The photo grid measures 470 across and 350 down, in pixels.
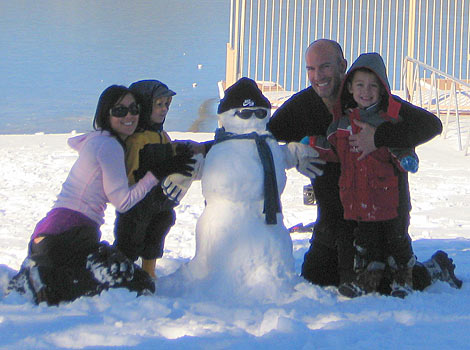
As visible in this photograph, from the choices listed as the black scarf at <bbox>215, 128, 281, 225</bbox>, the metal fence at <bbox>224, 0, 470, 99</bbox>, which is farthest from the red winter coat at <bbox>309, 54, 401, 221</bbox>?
the metal fence at <bbox>224, 0, 470, 99</bbox>

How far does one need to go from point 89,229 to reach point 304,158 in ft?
2.87

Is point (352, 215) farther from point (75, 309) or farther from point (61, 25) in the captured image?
point (61, 25)

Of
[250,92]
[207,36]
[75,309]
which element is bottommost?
[75,309]

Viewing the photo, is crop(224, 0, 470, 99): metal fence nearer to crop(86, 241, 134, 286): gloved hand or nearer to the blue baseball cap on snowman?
the blue baseball cap on snowman

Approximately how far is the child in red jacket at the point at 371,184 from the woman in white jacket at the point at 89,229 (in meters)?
0.62

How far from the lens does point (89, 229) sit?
294 centimetres

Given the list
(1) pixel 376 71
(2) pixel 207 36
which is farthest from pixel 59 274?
(2) pixel 207 36

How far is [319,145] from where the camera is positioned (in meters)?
3.02

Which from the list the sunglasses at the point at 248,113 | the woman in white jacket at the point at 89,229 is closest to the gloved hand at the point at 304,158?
the sunglasses at the point at 248,113

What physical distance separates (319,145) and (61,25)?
70.6 ft

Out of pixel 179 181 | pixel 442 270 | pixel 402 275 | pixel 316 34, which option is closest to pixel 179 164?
pixel 179 181

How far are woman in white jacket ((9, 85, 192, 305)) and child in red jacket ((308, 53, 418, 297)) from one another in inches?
24.5

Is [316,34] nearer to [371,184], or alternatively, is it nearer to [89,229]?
[371,184]

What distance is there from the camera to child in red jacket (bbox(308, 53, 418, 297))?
2.90 metres
